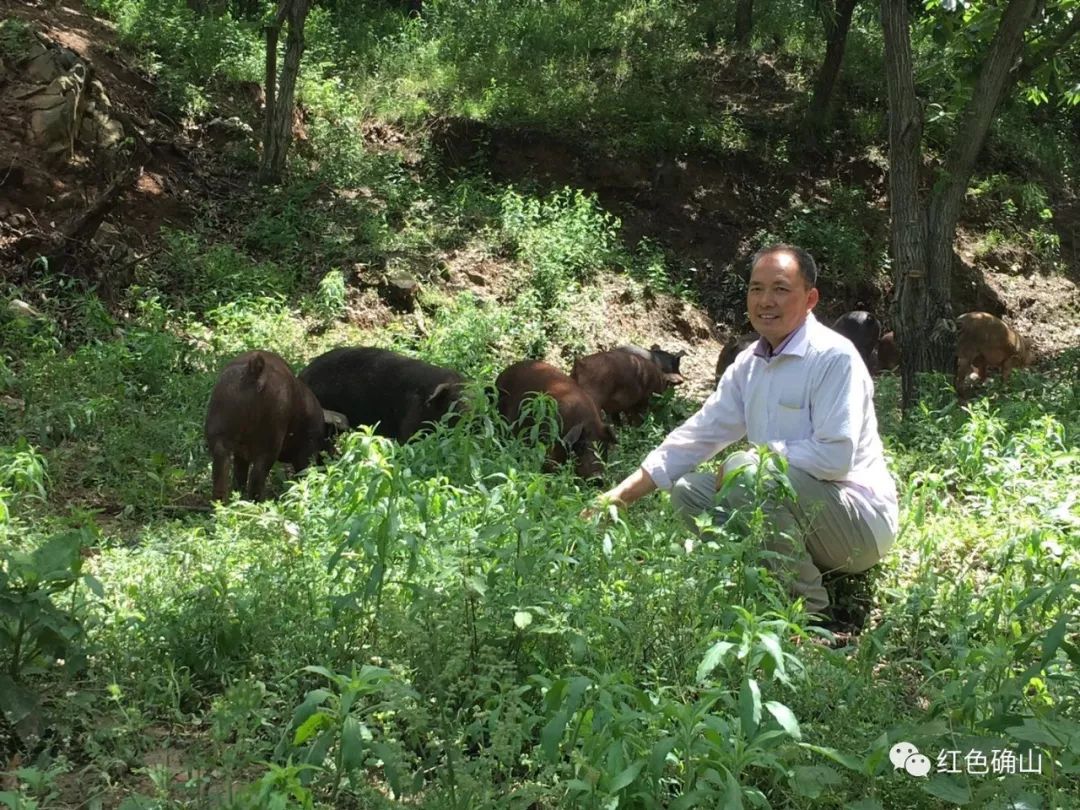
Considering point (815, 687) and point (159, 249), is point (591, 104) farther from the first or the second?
point (815, 687)

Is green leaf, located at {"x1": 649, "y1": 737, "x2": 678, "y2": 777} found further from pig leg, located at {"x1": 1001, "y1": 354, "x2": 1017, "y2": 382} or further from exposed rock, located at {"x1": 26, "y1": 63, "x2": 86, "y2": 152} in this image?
pig leg, located at {"x1": 1001, "y1": 354, "x2": 1017, "y2": 382}

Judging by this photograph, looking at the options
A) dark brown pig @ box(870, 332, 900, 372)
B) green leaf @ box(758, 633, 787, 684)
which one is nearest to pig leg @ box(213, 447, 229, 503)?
green leaf @ box(758, 633, 787, 684)

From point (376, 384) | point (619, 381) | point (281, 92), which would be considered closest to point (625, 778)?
point (376, 384)

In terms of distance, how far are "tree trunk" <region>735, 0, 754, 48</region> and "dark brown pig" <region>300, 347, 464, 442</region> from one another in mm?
11714

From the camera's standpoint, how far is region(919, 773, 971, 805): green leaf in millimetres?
3242

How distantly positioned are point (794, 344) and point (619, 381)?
4.63 meters

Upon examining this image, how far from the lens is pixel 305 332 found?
10602 mm

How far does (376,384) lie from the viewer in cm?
879

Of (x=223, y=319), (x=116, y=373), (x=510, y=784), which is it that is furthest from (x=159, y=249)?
(x=510, y=784)

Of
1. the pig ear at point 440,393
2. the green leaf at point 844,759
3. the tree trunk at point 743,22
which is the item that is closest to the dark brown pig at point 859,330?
the pig ear at point 440,393

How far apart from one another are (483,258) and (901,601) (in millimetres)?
8123

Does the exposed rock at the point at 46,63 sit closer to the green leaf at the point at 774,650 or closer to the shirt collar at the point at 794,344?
the shirt collar at the point at 794,344

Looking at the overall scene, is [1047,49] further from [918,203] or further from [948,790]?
[948,790]

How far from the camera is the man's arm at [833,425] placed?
5.14m
